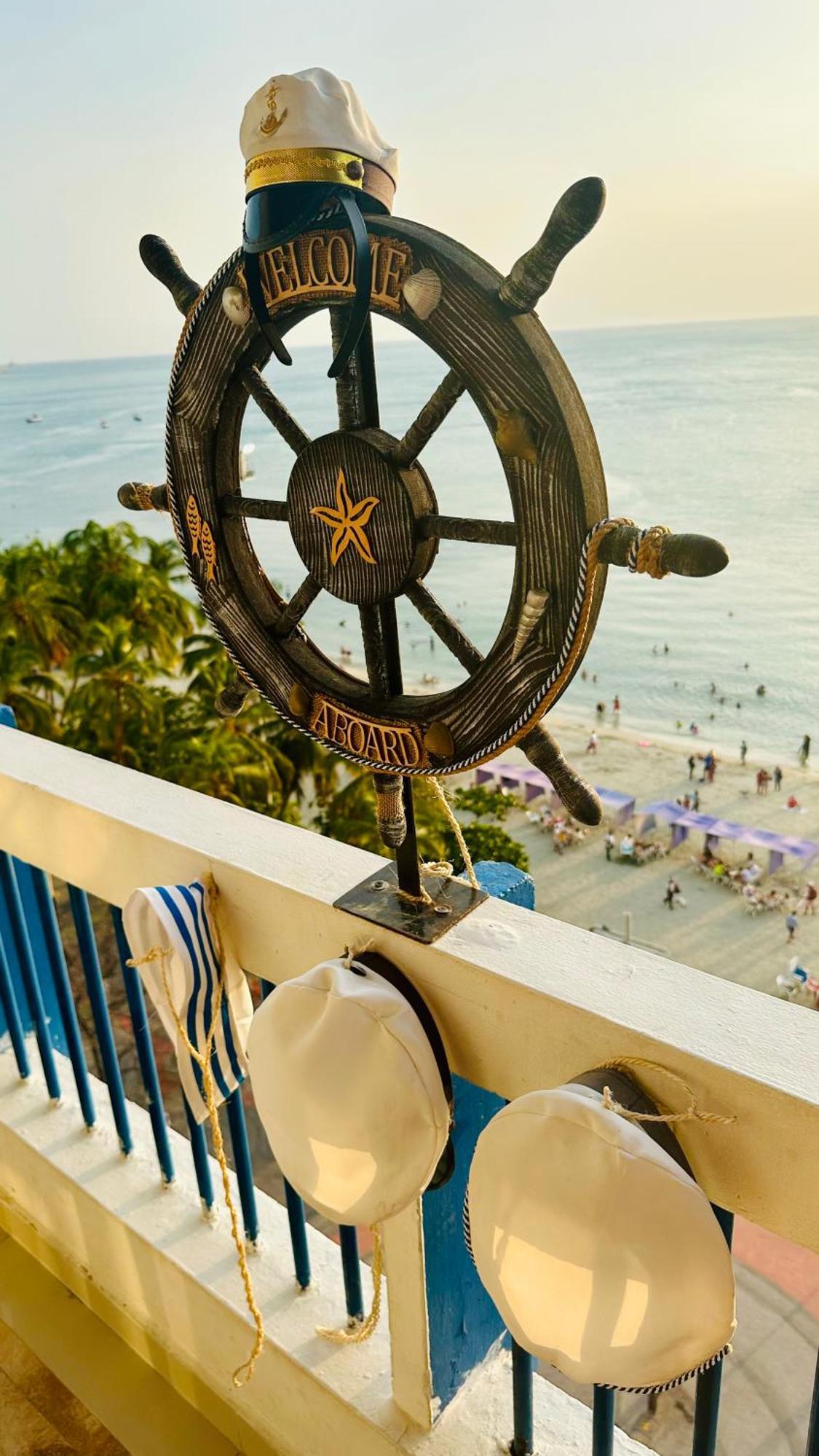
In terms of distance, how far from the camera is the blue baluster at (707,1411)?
Result: 32.6 inches

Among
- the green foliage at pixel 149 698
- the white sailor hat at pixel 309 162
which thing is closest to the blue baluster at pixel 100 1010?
the white sailor hat at pixel 309 162

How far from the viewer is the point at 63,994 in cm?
151

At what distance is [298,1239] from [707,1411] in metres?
0.56

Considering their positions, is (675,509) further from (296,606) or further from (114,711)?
(296,606)

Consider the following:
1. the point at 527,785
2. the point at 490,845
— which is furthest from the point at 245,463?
the point at 527,785

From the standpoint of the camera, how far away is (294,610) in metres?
0.92

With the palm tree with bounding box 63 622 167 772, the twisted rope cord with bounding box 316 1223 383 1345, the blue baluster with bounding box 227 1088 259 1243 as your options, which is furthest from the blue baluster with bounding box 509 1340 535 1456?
the palm tree with bounding box 63 622 167 772

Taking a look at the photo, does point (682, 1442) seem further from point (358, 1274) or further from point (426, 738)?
point (426, 738)

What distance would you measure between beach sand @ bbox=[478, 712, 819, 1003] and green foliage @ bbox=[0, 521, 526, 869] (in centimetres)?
763

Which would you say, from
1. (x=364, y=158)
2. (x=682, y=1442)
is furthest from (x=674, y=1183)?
(x=682, y=1442)

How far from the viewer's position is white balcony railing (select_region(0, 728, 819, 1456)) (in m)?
0.73

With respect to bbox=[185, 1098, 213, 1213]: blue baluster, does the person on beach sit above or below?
below

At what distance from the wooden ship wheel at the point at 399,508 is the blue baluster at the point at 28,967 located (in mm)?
729

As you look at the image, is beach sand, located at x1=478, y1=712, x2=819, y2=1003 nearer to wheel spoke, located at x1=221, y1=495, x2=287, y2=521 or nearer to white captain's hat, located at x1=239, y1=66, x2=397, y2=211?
wheel spoke, located at x1=221, y1=495, x2=287, y2=521
